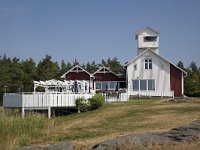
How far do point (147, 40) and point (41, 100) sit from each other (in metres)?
24.1

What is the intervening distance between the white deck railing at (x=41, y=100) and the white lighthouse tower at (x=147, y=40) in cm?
2100

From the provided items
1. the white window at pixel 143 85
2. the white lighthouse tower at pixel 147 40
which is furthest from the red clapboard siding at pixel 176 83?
the white lighthouse tower at pixel 147 40

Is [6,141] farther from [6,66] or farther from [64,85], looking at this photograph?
[6,66]

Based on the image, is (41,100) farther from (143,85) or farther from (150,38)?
(150,38)

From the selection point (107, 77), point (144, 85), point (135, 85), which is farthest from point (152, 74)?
point (107, 77)

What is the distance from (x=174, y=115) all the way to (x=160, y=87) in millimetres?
25979

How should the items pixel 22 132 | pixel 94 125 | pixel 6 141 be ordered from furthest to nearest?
1. pixel 94 125
2. pixel 22 132
3. pixel 6 141

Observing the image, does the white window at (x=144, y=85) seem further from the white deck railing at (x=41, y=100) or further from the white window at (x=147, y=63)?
the white deck railing at (x=41, y=100)

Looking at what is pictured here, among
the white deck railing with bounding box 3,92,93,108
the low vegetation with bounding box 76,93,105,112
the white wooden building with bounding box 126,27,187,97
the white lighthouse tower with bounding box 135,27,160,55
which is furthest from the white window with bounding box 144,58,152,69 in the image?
the low vegetation with bounding box 76,93,105,112

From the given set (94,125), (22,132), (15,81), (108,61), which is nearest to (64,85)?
(94,125)

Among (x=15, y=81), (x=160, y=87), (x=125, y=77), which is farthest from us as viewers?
(x=15, y=81)

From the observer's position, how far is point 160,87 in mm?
49062

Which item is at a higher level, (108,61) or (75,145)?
(108,61)

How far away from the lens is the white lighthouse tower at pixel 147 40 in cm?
5256
